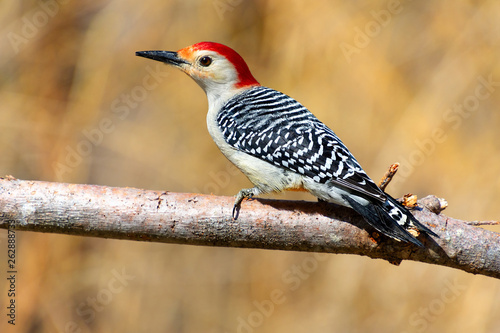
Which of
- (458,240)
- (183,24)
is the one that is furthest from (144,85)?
(458,240)

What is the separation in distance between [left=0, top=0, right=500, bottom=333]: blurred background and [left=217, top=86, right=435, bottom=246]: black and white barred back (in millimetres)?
2247

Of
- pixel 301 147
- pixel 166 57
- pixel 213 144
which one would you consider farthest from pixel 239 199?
pixel 213 144

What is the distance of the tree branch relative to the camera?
2744mm

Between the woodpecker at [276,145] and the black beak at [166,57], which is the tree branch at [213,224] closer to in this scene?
the woodpecker at [276,145]

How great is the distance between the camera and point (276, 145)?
3227mm

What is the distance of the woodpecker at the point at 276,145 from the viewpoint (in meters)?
2.77

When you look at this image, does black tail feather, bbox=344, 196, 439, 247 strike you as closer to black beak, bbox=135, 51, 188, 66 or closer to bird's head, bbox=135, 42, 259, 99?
bird's head, bbox=135, 42, 259, 99

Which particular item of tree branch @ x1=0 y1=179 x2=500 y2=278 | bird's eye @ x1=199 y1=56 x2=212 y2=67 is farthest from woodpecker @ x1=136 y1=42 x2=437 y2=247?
tree branch @ x1=0 y1=179 x2=500 y2=278

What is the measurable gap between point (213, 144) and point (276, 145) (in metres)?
2.69

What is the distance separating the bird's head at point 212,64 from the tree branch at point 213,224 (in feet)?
4.37

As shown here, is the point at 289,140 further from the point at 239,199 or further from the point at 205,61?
the point at 205,61

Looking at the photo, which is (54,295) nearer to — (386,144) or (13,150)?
(13,150)

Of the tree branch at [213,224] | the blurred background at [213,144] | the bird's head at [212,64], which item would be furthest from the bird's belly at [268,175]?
the blurred background at [213,144]

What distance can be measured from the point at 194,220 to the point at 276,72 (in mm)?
3537
